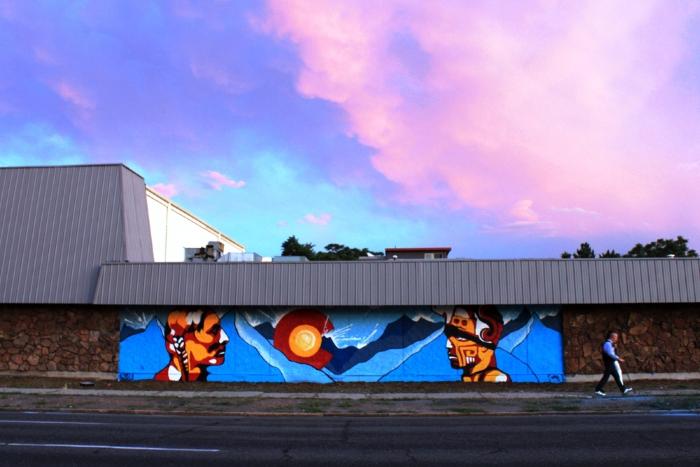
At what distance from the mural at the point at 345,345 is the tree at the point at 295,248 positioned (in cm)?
4751

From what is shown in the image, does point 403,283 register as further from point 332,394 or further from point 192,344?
point 192,344

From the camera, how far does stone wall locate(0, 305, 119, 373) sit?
2145 cm

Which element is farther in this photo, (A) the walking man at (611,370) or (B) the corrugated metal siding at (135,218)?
(B) the corrugated metal siding at (135,218)

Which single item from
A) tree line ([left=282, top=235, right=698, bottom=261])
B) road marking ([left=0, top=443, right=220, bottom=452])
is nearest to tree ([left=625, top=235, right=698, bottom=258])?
tree line ([left=282, top=235, right=698, bottom=261])

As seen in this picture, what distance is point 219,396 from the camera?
17844mm

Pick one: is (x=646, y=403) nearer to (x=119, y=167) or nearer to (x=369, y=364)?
(x=369, y=364)

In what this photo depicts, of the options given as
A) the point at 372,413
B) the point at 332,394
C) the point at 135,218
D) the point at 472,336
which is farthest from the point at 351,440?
the point at 135,218

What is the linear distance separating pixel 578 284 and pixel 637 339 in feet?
9.56

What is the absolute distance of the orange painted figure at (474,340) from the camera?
20.2 metres

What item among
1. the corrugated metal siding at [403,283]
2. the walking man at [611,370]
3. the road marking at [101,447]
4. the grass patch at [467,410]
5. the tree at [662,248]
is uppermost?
the tree at [662,248]

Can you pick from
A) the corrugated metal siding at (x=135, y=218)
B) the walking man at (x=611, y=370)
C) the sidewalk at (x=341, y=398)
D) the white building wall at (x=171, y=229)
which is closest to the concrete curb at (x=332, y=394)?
the sidewalk at (x=341, y=398)

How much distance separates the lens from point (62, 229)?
22250mm

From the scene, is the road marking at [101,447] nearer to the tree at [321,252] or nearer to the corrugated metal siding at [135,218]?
the corrugated metal siding at [135,218]

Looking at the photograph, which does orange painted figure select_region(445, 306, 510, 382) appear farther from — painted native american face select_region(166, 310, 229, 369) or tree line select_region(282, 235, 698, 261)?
tree line select_region(282, 235, 698, 261)
